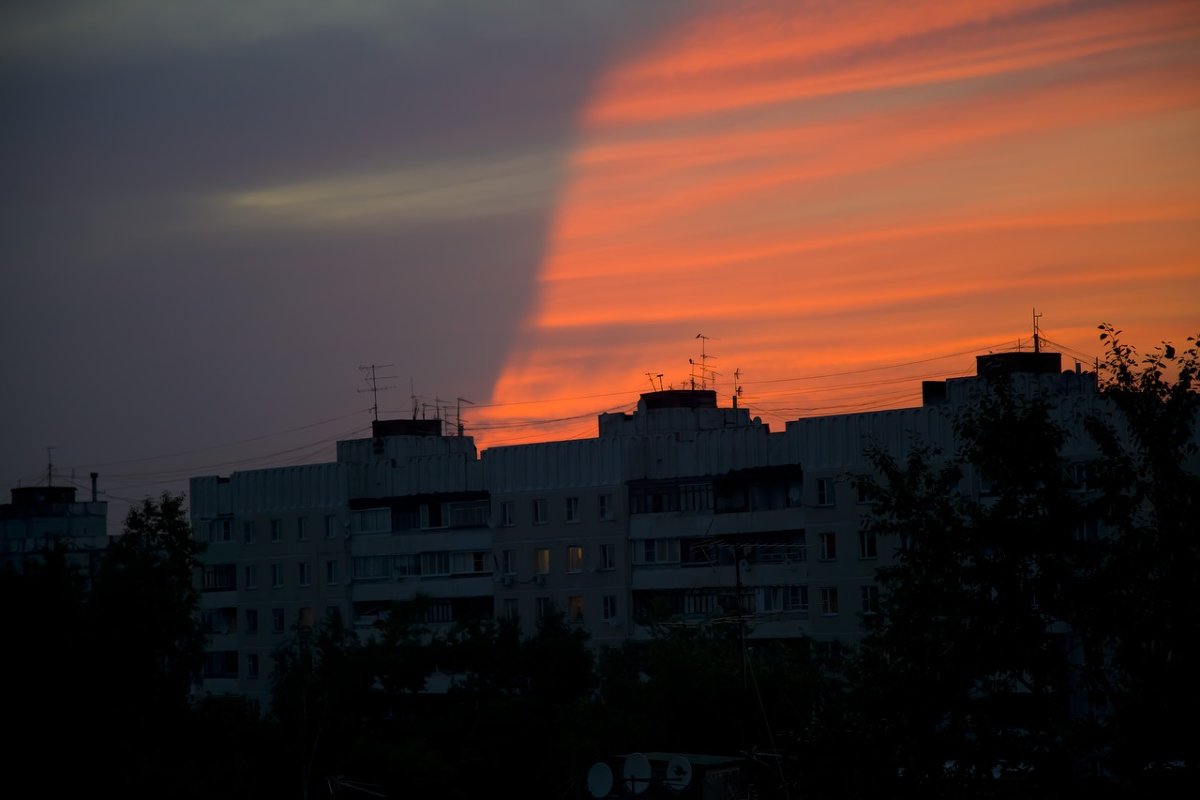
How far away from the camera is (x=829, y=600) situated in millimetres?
82500

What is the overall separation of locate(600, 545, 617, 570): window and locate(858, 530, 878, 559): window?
15.3 m

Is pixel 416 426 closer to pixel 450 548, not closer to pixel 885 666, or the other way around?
pixel 450 548

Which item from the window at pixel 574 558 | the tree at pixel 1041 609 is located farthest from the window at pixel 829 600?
the tree at pixel 1041 609

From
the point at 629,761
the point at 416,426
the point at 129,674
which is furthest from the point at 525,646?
the point at 416,426

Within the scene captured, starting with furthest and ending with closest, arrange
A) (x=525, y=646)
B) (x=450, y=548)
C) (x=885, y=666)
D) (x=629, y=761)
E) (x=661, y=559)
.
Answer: (x=450, y=548)
(x=661, y=559)
(x=525, y=646)
(x=629, y=761)
(x=885, y=666)

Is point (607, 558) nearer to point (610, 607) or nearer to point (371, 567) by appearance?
point (610, 607)

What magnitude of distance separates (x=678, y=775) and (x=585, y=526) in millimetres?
45180

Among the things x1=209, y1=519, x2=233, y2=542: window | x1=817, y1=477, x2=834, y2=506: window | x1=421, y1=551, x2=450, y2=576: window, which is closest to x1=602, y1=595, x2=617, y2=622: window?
x1=421, y1=551, x2=450, y2=576: window

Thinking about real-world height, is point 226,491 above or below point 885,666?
above

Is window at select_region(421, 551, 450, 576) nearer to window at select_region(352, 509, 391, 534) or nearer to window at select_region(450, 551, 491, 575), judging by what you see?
window at select_region(450, 551, 491, 575)

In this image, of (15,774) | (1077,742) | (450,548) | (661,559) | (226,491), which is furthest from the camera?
(226,491)

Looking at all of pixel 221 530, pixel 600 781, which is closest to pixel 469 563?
pixel 221 530

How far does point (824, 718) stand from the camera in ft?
105

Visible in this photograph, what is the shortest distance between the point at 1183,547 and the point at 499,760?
42305mm
